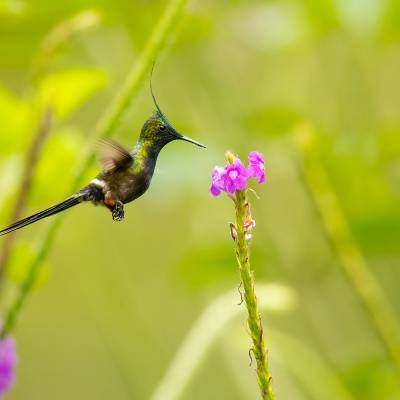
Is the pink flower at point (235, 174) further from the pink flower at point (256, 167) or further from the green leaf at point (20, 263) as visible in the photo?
the green leaf at point (20, 263)

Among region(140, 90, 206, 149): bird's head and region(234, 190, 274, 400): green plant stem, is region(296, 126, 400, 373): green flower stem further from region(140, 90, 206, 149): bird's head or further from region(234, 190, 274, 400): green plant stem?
region(234, 190, 274, 400): green plant stem

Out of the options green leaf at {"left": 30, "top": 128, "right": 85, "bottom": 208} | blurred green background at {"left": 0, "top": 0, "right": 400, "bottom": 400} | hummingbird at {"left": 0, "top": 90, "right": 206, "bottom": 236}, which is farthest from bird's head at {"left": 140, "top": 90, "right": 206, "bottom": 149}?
green leaf at {"left": 30, "top": 128, "right": 85, "bottom": 208}

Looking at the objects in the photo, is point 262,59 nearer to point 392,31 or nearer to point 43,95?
point 392,31

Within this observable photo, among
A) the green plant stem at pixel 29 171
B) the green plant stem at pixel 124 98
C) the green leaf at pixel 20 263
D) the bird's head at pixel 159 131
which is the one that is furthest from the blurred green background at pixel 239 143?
the bird's head at pixel 159 131

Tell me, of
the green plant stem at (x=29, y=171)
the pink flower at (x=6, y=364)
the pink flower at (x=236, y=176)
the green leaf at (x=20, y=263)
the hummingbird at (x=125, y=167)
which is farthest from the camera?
the green leaf at (x=20, y=263)

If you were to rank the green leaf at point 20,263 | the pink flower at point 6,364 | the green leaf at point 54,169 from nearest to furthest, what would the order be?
the pink flower at point 6,364
the green leaf at point 20,263
the green leaf at point 54,169

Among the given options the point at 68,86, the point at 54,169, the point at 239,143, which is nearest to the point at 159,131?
the point at 68,86
